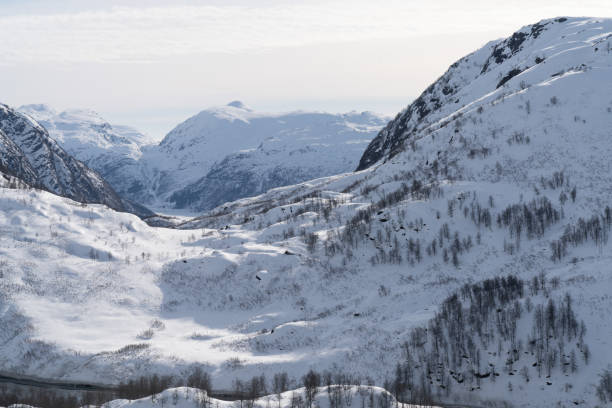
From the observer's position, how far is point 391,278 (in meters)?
101

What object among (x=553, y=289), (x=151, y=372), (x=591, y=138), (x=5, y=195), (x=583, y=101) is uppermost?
(x=583, y=101)

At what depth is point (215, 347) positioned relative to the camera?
85.6m

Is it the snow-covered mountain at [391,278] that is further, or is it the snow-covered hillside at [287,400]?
the snow-covered mountain at [391,278]

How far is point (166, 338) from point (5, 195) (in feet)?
178

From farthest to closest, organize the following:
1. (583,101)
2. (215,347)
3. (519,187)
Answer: (583,101) < (519,187) < (215,347)

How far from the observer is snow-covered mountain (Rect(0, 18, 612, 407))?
7356 centimetres

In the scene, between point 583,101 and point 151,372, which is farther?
point 583,101

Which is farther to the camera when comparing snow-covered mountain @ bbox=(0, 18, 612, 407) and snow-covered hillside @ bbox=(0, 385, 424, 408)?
snow-covered mountain @ bbox=(0, 18, 612, 407)

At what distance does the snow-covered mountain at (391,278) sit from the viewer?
241ft

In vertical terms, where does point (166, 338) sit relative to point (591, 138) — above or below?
below

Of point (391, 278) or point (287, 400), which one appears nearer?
point (287, 400)

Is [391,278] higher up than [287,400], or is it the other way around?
[391,278]

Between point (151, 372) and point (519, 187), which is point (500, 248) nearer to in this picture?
point (519, 187)

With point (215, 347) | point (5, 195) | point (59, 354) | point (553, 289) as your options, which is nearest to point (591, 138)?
point (553, 289)
